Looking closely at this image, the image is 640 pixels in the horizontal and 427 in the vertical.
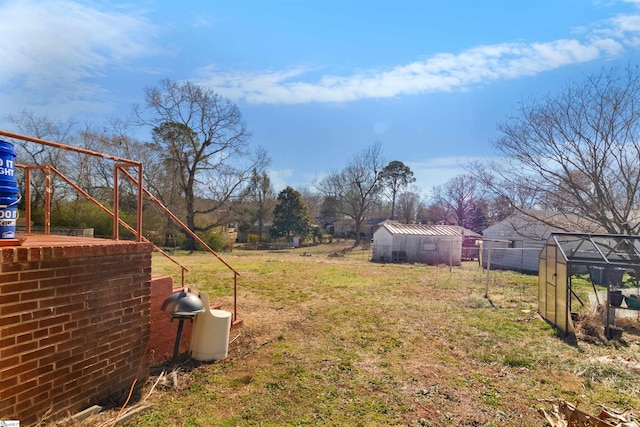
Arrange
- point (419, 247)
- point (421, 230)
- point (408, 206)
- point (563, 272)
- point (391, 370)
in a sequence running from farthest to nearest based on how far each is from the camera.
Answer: point (408, 206), point (421, 230), point (419, 247), point (563, 272), point (391, 370)

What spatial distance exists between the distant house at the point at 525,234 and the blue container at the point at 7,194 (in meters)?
14.1

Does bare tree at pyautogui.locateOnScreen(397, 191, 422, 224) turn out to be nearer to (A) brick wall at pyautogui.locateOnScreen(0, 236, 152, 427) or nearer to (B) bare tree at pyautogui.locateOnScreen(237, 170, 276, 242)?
(B) bare tree at pyautogui.locateOnScreen(237, 170, 276, 242)

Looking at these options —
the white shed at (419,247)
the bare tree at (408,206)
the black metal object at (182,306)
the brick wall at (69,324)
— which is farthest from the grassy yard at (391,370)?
the bare tree at (408,206)

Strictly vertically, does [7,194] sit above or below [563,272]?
above

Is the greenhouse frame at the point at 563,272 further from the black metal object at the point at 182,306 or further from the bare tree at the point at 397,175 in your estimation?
the bare tree at the point at 397,175

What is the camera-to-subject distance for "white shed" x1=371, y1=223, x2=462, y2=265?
25781 mm

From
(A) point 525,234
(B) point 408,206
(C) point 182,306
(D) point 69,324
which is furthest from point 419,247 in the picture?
(B) point 408,206

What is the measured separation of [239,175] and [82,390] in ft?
89.6

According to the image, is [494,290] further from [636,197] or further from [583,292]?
[636,197]

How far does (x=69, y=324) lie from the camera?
→ 122 inches

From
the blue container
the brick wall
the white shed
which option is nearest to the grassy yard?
the brick wall

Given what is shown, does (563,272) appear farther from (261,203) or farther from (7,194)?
(261,203)

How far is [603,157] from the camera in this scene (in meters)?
11.2

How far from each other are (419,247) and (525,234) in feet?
23.8
